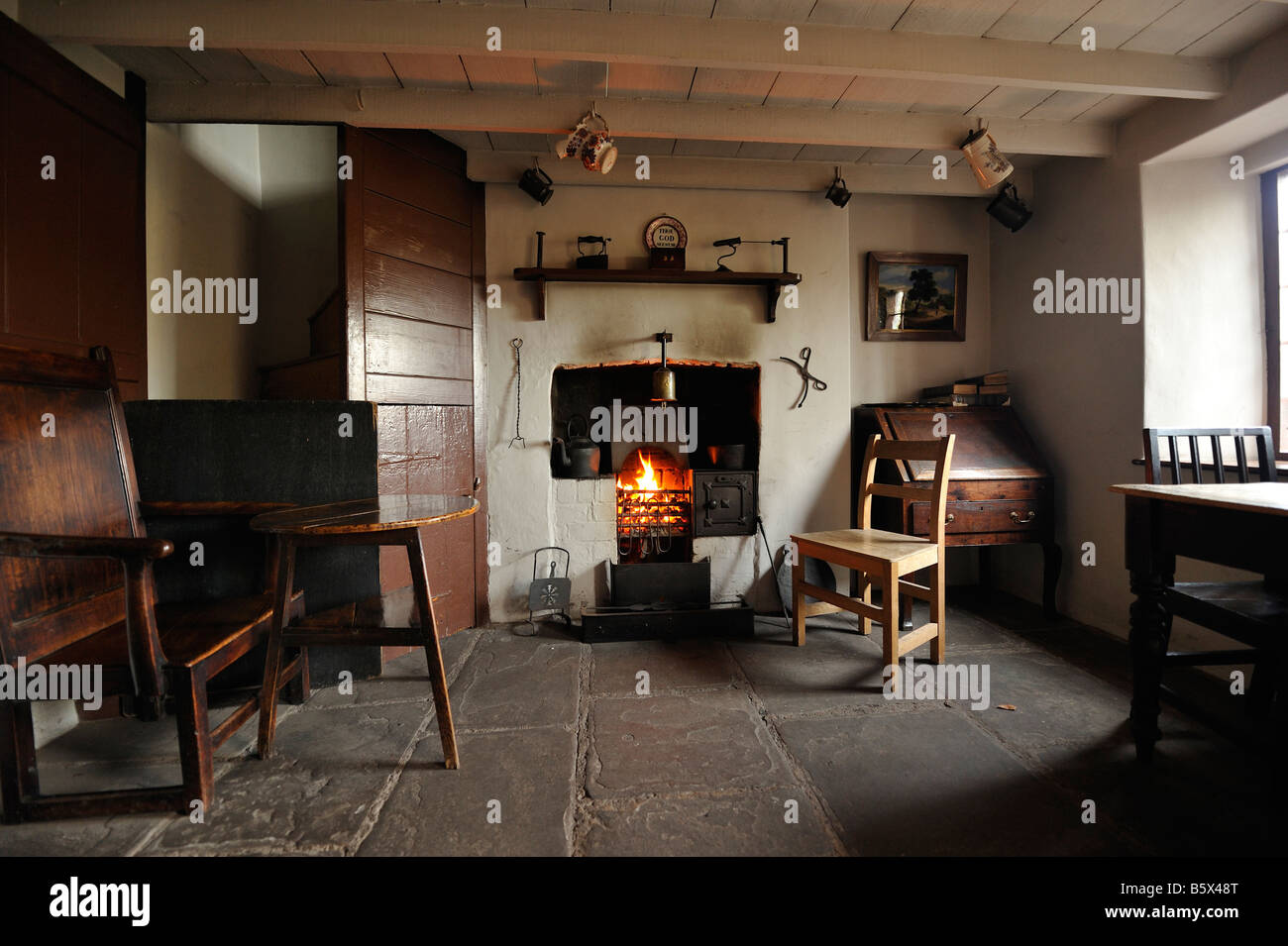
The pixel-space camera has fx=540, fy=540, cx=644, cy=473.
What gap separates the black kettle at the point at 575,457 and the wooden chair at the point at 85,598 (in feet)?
6.34

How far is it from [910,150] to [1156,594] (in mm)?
2995

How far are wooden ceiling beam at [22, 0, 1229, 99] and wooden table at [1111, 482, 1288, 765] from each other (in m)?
1.99

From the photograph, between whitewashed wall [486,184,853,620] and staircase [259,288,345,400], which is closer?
staircase [259,288,345,400]

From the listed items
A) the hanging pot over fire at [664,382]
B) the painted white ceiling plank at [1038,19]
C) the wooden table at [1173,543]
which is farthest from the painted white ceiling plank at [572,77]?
the wooden table at [1173,543]

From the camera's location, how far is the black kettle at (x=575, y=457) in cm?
363

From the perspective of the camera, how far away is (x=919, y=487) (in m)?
3.01

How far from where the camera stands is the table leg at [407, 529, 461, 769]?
1.84 meters

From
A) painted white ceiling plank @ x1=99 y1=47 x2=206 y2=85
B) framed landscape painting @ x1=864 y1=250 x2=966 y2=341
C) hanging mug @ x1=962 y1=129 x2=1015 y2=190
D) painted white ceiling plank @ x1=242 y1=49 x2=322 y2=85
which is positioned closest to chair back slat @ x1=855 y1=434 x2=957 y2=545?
framed landscape painting @ x1=864 y1=250 x2=966 y2=341

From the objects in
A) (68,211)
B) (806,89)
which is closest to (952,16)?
(806,89)

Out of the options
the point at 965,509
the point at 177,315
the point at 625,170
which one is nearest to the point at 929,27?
the point at 625,170

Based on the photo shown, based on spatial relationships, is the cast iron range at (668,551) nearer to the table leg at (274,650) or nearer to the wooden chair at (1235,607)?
the table leg at (274,650)

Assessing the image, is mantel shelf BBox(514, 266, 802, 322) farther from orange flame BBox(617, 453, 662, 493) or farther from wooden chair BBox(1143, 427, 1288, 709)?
wooden chair BBox(1143, 427, 1288, 709)

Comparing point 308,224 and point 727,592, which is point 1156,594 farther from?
point 308,224
